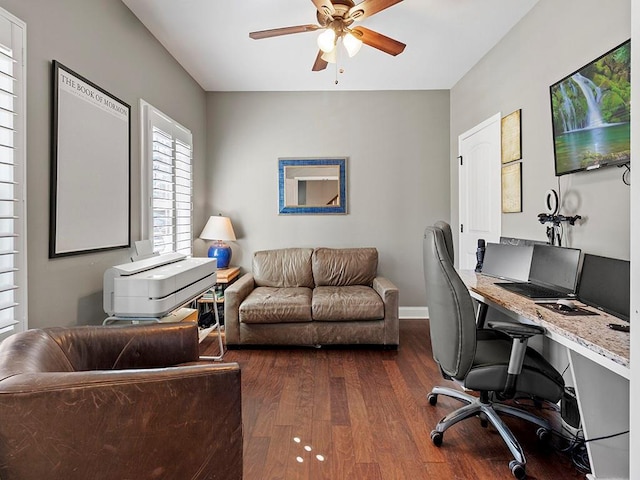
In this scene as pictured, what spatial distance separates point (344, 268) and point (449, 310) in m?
2.24

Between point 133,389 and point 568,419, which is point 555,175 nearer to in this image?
point 568,419

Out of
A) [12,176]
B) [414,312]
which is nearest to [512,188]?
[414,312]

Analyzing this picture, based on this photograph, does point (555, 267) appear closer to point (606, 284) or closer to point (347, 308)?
point (606, 284)

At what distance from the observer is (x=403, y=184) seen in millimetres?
4289

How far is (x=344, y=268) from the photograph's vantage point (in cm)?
403

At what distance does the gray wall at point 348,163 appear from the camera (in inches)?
168

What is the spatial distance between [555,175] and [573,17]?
0.93 meters

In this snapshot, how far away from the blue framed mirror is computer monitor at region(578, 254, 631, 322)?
8.78 feet

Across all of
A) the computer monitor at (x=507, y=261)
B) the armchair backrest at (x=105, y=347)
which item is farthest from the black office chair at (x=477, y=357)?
the armchair backrest at (x=105, y=347)

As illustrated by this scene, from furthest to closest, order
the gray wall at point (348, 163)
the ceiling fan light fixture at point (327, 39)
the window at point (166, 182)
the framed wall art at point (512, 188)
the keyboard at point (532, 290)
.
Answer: the gray wall at point (348, 163) → the window at point (166, 182) → the framed wall art at point (512, 188) → the ceiling fan light fixture at point (327, 39) → the keyboard at point (532, 290)

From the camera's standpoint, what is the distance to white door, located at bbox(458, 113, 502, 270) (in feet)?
10.4

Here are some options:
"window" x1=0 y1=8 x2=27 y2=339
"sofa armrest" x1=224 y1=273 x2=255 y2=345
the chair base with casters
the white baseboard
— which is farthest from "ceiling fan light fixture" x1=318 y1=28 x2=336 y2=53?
the white baseboard

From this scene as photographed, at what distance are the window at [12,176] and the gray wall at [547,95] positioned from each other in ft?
9.44

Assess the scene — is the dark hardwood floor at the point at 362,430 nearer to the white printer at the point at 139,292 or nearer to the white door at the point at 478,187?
the white printer at the point at 139,292
